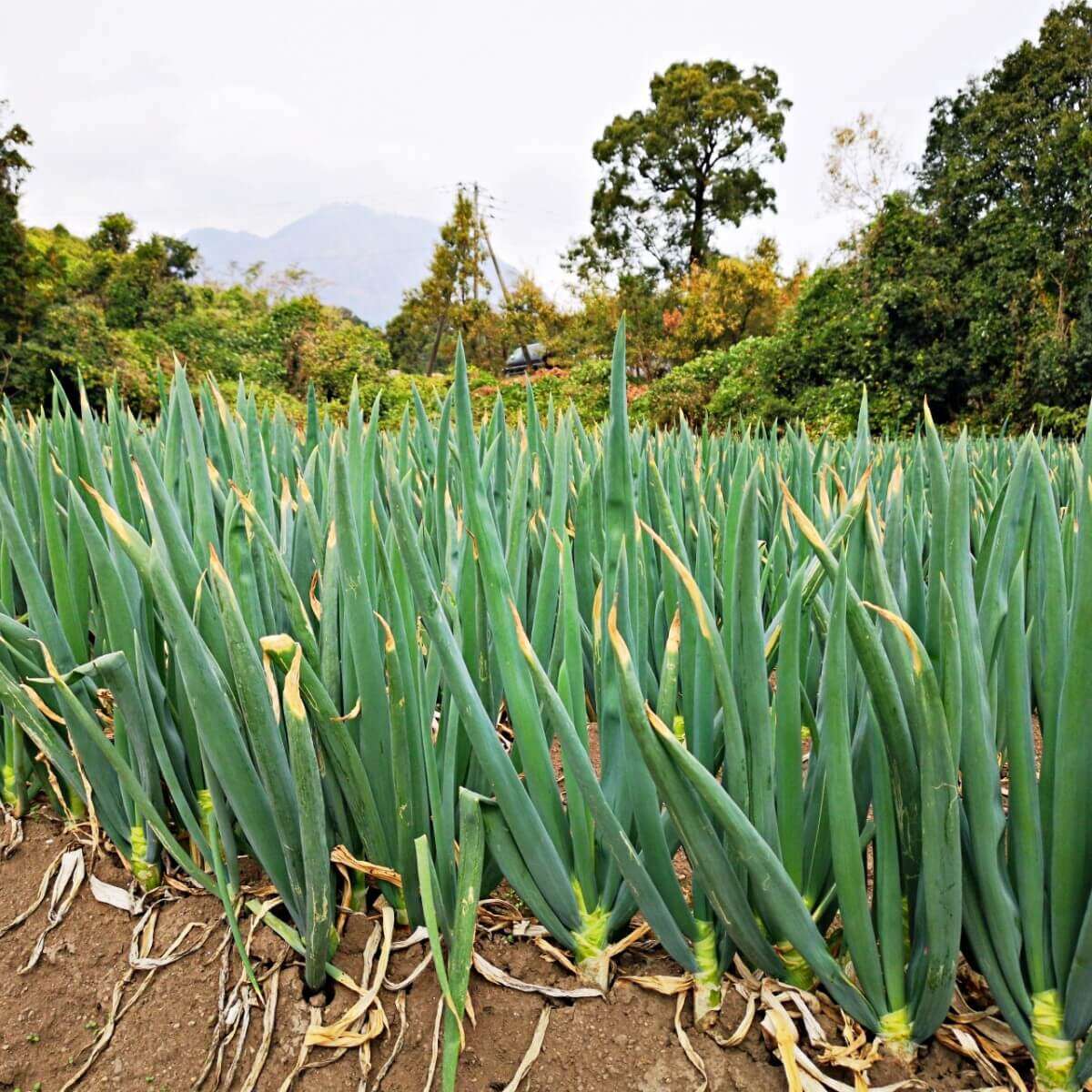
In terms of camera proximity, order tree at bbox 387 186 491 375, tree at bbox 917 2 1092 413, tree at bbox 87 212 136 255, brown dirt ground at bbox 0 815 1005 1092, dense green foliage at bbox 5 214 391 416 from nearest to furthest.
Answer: brown dirt ground at bbox 0 815 1005 1092
tree at bbox 917 2 1092 413
dense green foliage at bbox 5 214 391 416
tree at bbox 87 212 136 255
tree at bbox 387 186 491 375

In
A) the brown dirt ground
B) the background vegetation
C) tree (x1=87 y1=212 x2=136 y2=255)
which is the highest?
tree (x1=87 y1=212 x2=136 y2=255)

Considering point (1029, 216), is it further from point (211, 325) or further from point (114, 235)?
point (114, 235)

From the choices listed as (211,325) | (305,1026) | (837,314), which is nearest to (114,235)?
(211,325)

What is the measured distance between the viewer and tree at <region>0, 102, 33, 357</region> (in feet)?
31.3

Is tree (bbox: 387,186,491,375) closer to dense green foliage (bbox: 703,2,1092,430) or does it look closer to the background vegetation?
the background vegetation

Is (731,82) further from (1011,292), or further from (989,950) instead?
(989,950)

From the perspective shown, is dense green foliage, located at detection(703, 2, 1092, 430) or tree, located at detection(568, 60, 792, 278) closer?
dense green foliage, located at detection(703, 2, 1092, 430)

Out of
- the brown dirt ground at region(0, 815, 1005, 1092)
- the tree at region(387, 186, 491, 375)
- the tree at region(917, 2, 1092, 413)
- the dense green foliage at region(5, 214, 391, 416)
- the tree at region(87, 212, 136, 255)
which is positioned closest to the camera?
the brown dirt ground at region(0, 815, 1005, 1092)

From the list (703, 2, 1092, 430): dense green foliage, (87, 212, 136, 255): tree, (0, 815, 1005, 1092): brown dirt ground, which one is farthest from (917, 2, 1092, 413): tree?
(87, 212, 136, 255): tree

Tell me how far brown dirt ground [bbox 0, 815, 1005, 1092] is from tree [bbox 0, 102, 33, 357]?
37.3 ft

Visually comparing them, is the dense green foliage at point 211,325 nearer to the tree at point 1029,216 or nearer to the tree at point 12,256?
the tree at point 12,256

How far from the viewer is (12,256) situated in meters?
9.62

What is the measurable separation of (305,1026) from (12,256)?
1201cm

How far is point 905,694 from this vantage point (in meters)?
0.45
